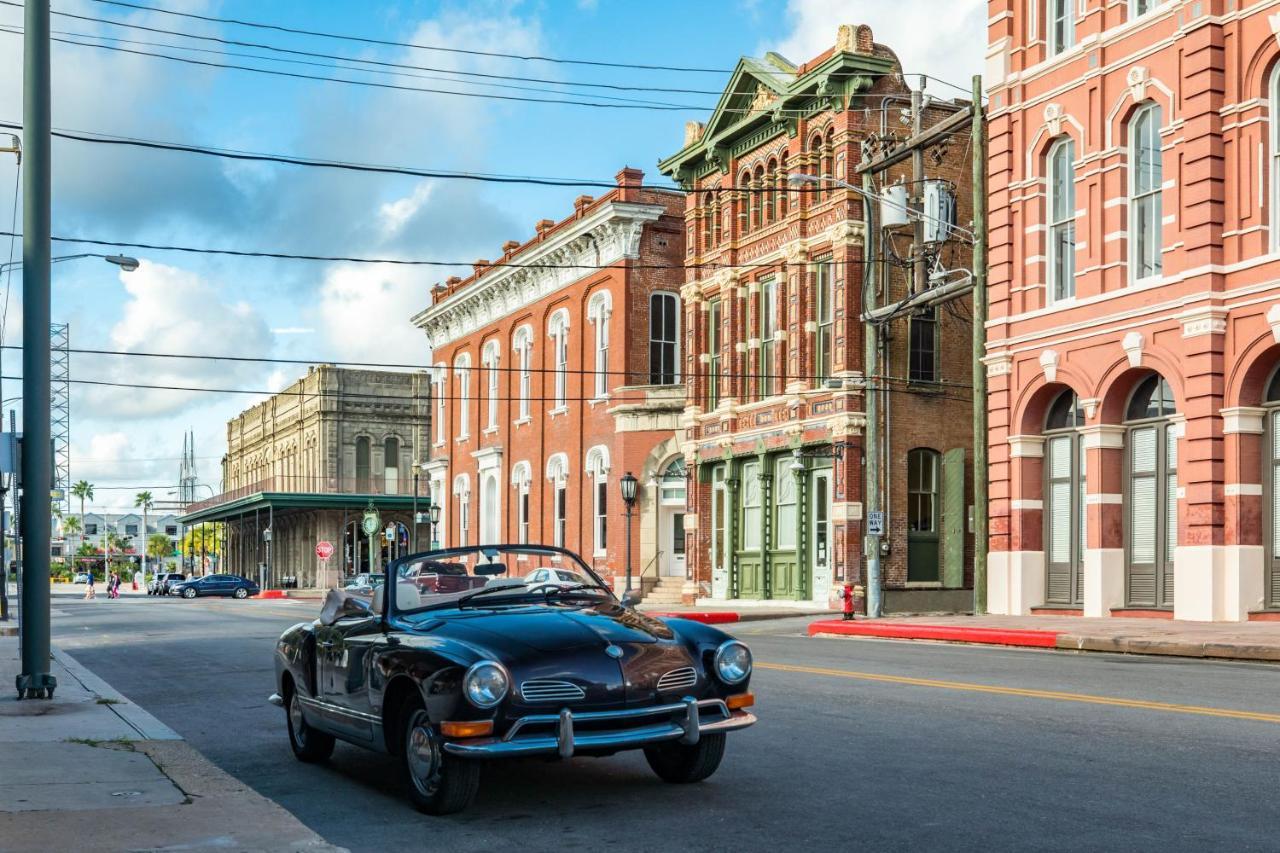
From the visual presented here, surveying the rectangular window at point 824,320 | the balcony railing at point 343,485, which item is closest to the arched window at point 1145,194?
the rectangular window at point 824,320

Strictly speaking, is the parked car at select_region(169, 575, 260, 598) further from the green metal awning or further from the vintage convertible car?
the vintage convertible car

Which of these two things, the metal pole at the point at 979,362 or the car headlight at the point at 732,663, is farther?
the metal pole at the point at 979,362

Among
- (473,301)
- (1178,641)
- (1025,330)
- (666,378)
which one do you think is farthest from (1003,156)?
(473,301)

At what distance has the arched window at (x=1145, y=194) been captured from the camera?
86.0 feet

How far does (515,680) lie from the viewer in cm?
742

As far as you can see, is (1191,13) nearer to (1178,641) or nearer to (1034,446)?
(1034,446)

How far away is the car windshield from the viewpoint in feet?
28.9

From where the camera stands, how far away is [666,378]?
45.3 meters

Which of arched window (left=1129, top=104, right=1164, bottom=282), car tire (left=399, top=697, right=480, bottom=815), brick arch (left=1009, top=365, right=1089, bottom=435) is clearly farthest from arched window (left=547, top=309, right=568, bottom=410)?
car tire (left=399, top=697, right=480, bottom=815)

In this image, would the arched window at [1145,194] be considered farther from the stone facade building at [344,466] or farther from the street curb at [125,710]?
the stone facade building at [344,466]

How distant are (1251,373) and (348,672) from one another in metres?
19.2

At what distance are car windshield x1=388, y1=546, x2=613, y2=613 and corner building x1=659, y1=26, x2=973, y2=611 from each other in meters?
24.5

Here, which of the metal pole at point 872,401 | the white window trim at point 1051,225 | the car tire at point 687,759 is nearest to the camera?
the car tire at point 687,759

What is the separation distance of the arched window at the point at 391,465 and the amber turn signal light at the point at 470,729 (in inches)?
2772
